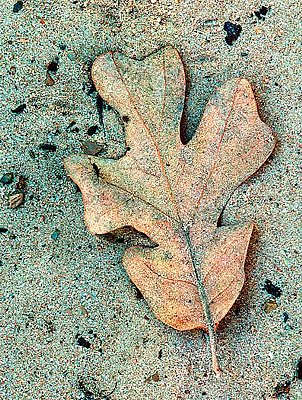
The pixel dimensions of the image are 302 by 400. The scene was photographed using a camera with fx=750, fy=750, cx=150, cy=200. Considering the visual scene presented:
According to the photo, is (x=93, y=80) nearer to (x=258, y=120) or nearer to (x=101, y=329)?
(x=258, y=120)

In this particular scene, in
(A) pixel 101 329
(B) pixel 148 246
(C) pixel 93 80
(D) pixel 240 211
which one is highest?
(C) pixel 93 80

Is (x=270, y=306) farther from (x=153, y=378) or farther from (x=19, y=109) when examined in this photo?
(x=19, y=109)

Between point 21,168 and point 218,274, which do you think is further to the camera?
point 21,168

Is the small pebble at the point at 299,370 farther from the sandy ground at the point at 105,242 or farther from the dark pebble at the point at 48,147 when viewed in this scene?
the dark pebble at the point at 48,147

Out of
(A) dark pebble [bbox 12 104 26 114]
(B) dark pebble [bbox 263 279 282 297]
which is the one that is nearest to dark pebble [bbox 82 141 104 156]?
(A) dark pebble [bbox 12 104 26 114]

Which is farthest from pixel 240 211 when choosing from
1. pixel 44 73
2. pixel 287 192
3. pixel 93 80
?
pixel 44 73
